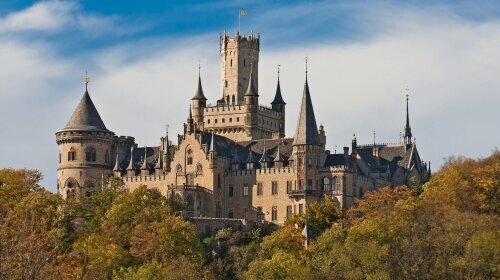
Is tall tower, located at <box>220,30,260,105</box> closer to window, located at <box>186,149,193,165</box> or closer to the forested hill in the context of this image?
window, located at <box>186,149,193,165</box>

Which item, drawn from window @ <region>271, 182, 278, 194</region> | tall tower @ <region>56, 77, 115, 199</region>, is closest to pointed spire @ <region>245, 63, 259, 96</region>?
tall tower @ <region>56, 77, 115, 199</region>

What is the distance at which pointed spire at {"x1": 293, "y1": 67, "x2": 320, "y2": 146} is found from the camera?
468 feet

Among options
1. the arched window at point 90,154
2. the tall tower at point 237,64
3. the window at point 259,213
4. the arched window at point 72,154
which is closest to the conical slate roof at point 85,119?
the arched window at point 90,154

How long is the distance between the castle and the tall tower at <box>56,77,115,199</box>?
103 mm

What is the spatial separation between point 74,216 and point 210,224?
12.6 m

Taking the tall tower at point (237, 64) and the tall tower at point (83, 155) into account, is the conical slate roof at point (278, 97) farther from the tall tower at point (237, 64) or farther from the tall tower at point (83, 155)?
the tall tower at point (83, 155)

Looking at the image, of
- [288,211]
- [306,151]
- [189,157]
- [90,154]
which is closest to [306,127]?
[306,151]

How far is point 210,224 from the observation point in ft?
451

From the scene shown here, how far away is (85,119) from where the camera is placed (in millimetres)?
154500

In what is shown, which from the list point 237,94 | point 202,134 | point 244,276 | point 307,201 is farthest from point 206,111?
point 244,276

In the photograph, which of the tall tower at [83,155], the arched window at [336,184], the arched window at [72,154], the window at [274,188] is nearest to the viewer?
the arched window at [336,184]

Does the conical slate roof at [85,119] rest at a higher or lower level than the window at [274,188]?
higher

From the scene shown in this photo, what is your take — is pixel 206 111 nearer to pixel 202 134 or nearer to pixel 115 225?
pixel 202 134

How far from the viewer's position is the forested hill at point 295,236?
109m
